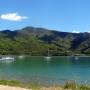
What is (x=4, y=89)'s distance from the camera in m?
21.4

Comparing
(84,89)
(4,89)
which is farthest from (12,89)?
Answer: (84,89)

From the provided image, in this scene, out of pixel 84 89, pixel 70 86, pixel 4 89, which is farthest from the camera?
pixel 70 86

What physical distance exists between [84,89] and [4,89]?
5605 millimetres

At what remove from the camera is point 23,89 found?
72.7 feet

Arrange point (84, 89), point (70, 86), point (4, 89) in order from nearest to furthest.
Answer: point (4, 89)
point (84, 89)
point (70, 86)

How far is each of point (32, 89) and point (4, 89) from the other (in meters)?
1.96

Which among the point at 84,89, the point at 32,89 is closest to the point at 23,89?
the point at 32,89

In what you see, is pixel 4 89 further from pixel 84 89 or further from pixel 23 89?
pixel 84 89

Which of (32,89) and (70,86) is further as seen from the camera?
(70,86)

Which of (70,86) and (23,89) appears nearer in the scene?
(23,89)

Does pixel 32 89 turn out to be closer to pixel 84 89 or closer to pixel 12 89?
pixel 12 89

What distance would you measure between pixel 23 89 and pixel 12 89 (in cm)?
81

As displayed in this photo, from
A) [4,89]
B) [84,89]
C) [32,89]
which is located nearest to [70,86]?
[84,89]

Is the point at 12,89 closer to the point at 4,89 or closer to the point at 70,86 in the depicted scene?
the point at 4,89
